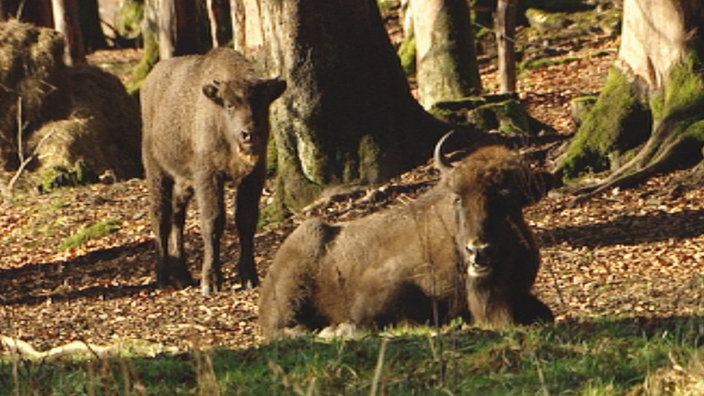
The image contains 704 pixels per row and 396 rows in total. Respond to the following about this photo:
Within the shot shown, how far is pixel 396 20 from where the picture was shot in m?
34.5

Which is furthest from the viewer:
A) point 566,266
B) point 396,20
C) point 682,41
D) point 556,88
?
point 396,20

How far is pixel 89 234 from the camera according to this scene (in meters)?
17.7

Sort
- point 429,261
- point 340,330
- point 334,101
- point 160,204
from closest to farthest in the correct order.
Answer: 1. point 429,261
2. point 340,330
3. point 160,204
4. point 334,101

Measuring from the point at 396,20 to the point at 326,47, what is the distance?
18.4m

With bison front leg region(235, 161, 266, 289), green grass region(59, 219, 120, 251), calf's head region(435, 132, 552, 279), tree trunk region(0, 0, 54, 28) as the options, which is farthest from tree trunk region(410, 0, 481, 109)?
calf's head region(435, 132, 552, 279)

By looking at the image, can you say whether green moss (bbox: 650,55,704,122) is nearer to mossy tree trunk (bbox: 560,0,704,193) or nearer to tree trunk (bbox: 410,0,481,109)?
mossy tree trunk (bbox: 560,0,704,193)

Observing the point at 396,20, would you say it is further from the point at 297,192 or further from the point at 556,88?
the point at 297,192

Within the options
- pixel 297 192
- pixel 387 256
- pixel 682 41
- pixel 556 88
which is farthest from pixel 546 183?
pixel 556 88

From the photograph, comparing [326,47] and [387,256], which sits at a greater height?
[326,47]

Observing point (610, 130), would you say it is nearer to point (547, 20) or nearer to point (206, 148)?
point (206, 148)

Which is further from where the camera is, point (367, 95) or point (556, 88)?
point (556, 88)

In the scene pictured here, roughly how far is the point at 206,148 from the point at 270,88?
98 centimetres

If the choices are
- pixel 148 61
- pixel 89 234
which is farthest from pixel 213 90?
pixel 148 61

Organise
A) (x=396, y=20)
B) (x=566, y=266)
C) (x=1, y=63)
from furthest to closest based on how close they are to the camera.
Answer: (x=396, y=20)
(x=1, y=63)
(x=566, y=266)
